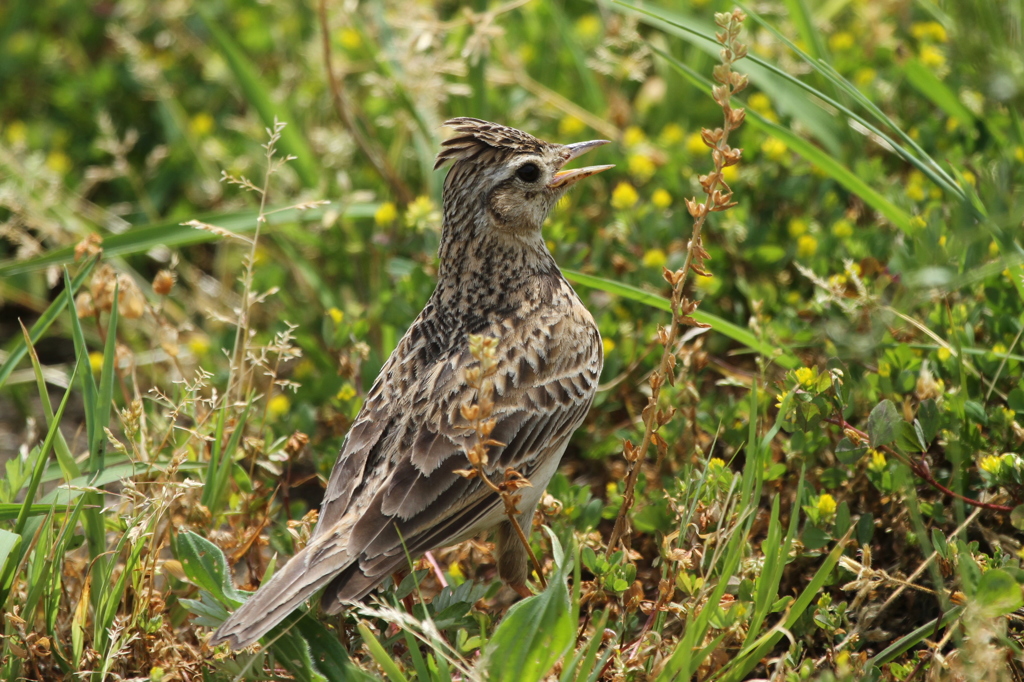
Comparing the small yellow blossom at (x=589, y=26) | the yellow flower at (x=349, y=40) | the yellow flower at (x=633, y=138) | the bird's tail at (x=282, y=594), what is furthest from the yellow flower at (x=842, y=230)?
the yellow flower at (x=349, y=40)

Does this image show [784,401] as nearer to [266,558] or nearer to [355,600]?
[355,600]

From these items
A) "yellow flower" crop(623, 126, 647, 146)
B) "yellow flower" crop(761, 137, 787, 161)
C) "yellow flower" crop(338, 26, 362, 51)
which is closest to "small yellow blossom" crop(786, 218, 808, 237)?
"yellow flower" crop(761, 137, 787, 161)

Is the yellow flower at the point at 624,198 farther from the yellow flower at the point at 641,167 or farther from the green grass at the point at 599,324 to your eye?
the yellow flower at the point at 641,167

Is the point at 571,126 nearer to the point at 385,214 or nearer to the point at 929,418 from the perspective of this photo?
the point at 385,214

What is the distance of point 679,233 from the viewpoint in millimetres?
5199

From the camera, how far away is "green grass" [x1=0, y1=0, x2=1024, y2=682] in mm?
3383

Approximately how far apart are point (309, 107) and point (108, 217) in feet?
4.67

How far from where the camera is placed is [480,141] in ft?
13.4

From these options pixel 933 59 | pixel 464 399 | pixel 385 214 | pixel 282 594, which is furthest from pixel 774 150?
pixel 282 594

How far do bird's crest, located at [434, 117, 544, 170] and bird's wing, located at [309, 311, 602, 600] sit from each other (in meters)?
0.67

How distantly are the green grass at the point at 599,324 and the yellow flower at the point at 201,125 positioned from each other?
5.6 inches

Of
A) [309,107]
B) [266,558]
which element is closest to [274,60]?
[309,107]

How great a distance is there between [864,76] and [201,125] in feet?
13.6

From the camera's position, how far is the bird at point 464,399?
331cm
